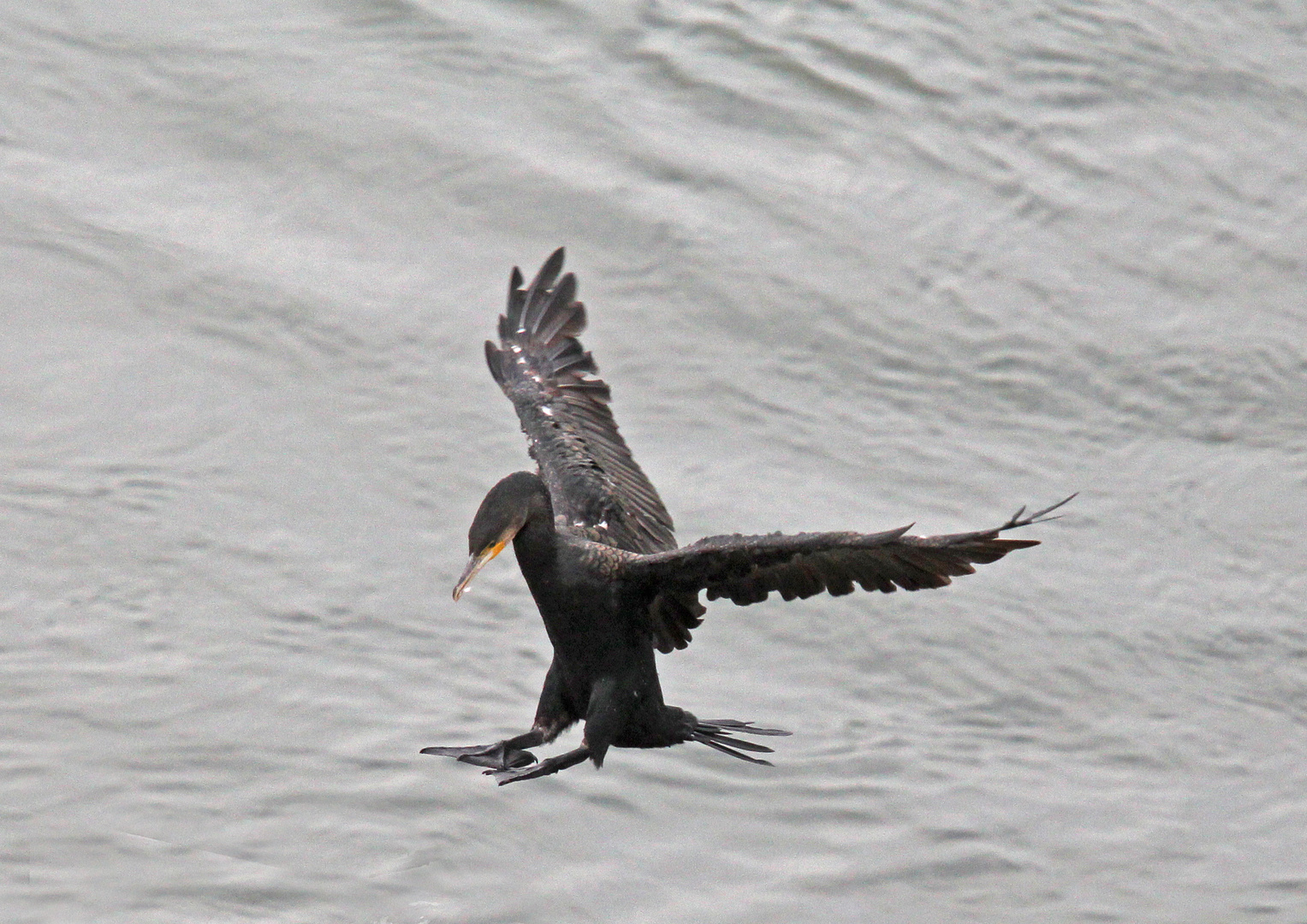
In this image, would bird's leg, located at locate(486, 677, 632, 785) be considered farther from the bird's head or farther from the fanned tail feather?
the bird's head

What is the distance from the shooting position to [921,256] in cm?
1156

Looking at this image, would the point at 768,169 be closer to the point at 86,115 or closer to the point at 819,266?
the point at 819,266

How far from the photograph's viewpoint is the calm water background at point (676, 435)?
8.04 m

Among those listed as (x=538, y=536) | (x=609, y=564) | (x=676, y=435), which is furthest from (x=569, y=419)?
(x=676, y=435)

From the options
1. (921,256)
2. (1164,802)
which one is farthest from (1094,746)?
(921,256)

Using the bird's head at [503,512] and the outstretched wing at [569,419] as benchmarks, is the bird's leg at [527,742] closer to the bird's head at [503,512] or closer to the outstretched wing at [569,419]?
the outstretched wing at [569,419]

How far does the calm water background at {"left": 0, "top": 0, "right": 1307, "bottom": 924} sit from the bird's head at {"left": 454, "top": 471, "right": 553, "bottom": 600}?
78.5 inches

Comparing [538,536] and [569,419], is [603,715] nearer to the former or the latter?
[538,536]

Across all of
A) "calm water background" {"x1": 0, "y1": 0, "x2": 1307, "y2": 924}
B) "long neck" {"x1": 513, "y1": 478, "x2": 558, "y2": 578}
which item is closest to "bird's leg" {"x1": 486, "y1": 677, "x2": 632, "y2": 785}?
"long neck" {"x1": 513, "y1": 478, "x2": 558, "y2": 578}

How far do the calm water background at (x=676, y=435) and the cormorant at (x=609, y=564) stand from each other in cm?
Answer: 123

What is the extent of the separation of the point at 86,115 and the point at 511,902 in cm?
636

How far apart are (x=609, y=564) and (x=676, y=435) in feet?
12.5

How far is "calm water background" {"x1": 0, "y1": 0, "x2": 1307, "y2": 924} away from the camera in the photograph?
804cm

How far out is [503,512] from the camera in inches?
238
